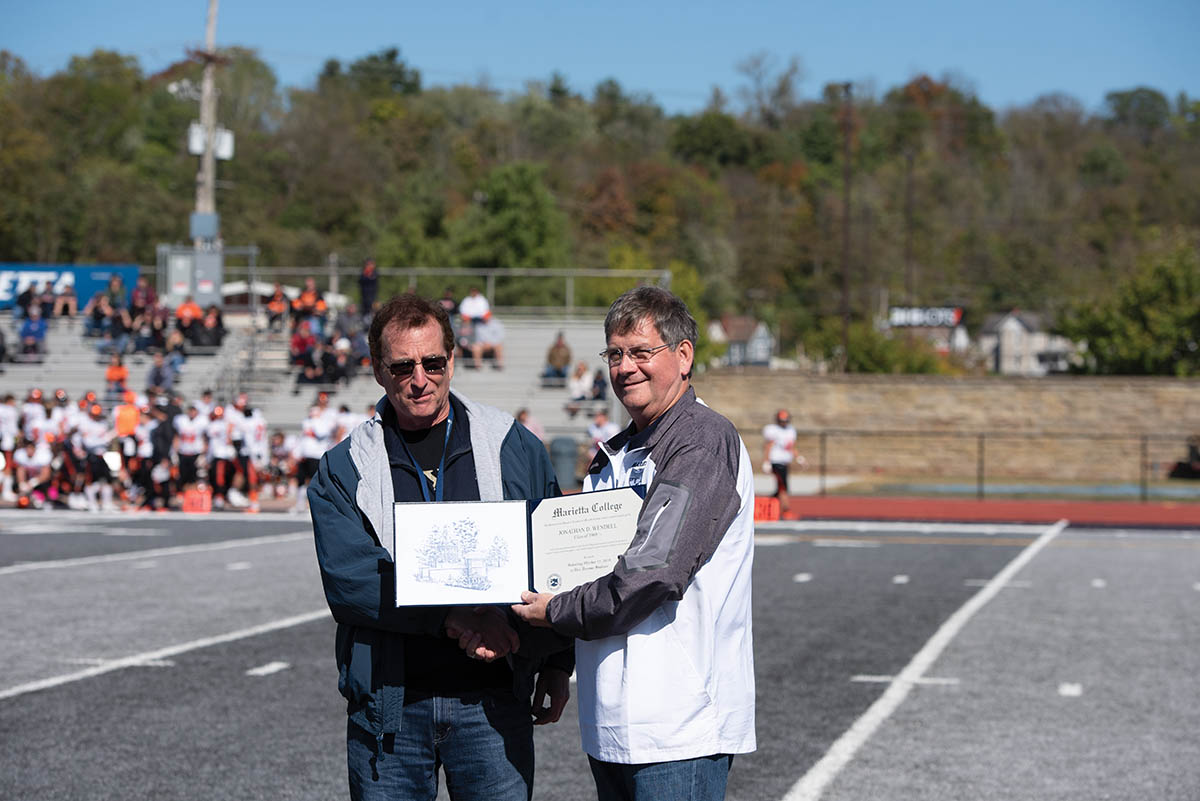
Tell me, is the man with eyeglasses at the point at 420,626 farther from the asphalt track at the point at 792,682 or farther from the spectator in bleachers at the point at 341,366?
the spectator in bleachers at the point at 341,366

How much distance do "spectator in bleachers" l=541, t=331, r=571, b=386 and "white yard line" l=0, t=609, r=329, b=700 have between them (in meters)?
19.9

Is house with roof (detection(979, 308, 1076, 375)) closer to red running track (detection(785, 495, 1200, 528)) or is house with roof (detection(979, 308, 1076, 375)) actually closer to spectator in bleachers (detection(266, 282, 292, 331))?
spectator in bleachers (detection(266, 282, 292, 331))

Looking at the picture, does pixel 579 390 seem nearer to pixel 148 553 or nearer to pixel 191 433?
pixel 191 433

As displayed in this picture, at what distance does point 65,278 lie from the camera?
3459 cm

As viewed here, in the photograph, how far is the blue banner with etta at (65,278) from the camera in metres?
34.5

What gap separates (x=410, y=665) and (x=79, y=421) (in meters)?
22.6

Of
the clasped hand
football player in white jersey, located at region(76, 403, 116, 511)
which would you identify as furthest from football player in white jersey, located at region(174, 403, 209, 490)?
the clasped hand

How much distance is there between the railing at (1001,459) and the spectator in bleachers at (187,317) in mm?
13258

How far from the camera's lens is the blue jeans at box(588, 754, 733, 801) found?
10.5ft

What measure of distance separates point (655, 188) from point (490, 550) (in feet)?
303

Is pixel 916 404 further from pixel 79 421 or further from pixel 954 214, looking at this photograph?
pixel 954 214

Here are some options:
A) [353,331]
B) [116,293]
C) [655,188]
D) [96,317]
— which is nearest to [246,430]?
[353,331]

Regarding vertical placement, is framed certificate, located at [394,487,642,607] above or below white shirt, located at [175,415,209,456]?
above

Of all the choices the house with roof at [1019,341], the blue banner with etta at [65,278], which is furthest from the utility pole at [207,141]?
the house with roof at [1019,341]
